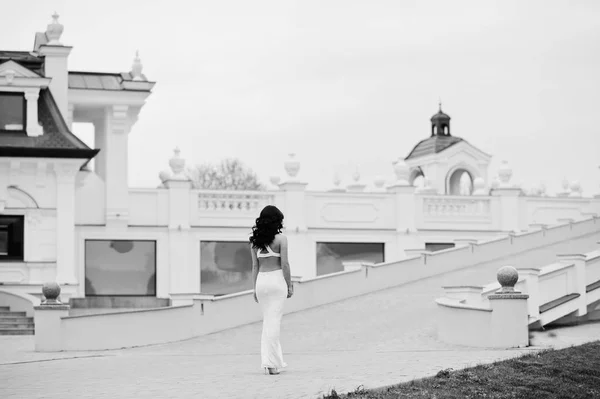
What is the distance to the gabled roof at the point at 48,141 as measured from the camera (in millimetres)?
32906

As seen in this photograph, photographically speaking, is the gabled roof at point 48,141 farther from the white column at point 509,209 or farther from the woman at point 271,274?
the woman at point 271,274

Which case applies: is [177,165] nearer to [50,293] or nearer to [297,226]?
[297,226]

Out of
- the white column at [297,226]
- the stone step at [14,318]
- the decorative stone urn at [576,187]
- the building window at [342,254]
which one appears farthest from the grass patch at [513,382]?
the decorative stone urn at [576,187]

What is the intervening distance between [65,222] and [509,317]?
17647 millimetres

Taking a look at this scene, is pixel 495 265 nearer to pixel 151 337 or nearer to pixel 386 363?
pixel 151 337

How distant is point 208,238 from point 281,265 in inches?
868

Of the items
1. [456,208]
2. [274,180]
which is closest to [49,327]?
[274,180]

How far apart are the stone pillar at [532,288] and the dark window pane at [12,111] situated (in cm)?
1810

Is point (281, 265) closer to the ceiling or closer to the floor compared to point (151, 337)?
closer to the ceiling

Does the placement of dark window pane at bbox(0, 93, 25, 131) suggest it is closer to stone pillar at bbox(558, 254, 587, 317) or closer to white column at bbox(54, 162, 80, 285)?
white column at bbox(54, 162, 80, 285)

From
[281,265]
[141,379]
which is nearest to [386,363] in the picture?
[281,265]

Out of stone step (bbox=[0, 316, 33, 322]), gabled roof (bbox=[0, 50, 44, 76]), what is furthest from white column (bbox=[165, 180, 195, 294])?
stone step (bbox=[0, 316, 33, 322])

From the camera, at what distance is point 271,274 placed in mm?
14773

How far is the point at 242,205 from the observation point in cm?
3712
